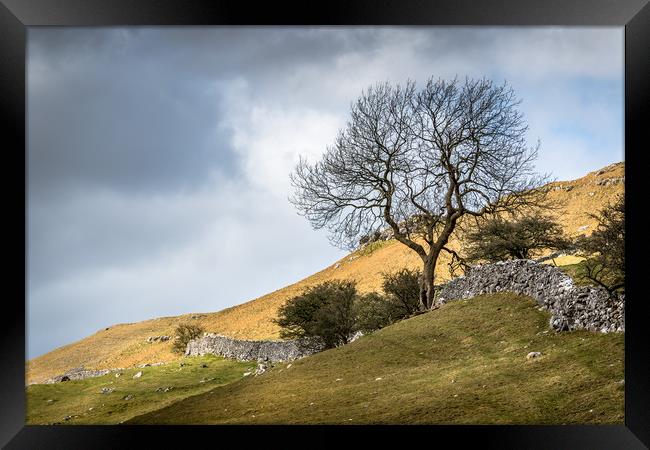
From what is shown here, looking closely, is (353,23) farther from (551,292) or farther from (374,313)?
(374,313)

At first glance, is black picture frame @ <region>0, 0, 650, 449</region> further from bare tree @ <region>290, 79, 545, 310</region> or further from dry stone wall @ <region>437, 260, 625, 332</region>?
bare tree @ <region>290, 79, 545, 310</region>

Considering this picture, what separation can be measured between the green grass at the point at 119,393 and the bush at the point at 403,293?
4.21 meters

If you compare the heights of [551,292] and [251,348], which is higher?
[551,292]

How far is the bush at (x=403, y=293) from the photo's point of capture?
15.2 m

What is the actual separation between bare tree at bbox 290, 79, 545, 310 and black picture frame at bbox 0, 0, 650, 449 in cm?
821

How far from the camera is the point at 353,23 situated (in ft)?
16.8

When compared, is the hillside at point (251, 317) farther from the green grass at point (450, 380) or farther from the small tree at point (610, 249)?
the small tree at point (610, 249)

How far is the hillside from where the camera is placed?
70.6 ft

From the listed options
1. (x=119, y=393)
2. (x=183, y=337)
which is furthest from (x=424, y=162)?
(x=183, y=337)

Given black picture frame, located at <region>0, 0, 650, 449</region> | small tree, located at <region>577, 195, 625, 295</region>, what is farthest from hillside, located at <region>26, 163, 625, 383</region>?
black picture frame, located at <region>0, 0, 650, 449</region>

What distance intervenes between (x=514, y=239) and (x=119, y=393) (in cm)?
1081

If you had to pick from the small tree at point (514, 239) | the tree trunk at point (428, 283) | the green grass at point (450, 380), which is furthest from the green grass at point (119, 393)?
the small tree at point (514, 239)
